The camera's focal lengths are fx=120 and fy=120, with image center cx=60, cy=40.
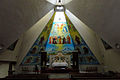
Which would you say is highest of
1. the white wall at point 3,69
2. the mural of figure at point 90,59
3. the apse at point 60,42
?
the apse at point 60,42

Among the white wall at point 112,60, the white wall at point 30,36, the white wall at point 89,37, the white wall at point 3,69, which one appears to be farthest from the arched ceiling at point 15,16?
the white wall at point 112,60

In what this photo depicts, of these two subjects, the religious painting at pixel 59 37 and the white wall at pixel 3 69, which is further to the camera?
the religious painting at pixel 59 37

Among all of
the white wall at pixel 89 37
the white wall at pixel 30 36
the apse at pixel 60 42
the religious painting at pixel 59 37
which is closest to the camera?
the white wall at pixel 30 36

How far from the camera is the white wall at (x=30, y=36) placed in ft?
40.4

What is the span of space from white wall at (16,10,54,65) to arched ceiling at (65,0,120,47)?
4.90 m

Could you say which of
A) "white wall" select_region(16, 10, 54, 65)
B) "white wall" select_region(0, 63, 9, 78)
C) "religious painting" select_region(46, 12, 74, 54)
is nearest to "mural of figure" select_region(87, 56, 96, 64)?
"religious painting" select_region(46, 12, 74, 54)

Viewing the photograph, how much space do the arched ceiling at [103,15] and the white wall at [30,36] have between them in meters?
4.90

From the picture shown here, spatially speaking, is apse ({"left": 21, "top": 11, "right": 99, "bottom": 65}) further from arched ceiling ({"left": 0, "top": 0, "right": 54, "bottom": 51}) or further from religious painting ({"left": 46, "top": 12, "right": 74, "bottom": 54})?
arched ceiling ({"left": 0, "top": 0, "right": 54, "bottom": 51})

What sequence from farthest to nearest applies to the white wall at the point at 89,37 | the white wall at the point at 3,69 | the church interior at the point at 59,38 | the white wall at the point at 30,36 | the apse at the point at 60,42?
the apse at the point at 60,42, the white wall at the point at 89,37, the white wall at the point at 30,36, the white wall at the point at 3,69, the church interior at the point at 59,38

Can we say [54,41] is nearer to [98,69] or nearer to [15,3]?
[98,69]

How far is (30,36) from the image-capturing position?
12.7 meters

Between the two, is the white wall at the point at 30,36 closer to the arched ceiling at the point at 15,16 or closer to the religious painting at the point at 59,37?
the religious painting at the point at 59,37

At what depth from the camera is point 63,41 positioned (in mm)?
15250

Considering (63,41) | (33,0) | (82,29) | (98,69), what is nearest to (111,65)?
(98,69)
